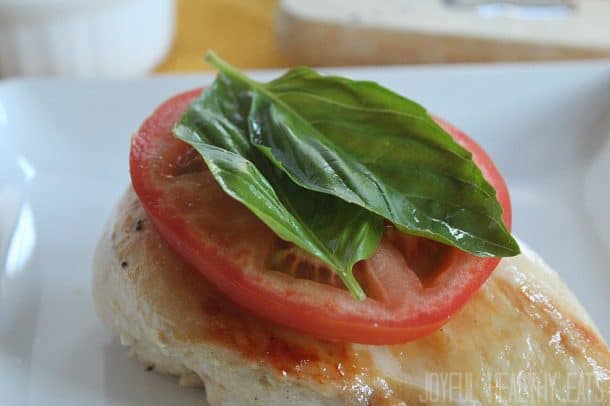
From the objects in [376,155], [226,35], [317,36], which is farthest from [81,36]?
[376,155]

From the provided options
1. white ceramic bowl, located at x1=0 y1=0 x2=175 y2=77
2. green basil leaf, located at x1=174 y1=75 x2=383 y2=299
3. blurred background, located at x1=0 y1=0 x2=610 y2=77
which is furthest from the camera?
blurred background, located at x1=0 y1=0 x2=610 y2=77

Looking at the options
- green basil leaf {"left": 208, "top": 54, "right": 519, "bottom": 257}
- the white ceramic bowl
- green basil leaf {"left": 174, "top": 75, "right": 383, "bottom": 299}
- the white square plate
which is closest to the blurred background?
the white ceramic bowl

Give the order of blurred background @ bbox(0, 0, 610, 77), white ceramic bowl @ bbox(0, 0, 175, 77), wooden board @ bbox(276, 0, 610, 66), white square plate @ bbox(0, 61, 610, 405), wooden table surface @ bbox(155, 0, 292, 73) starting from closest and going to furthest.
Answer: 1. white square plate @ bbox(0, 61, 610, 405)
2. white ceramic bowl @ bbox(0, 0, 175, 77)
3. blurred background @ bbox(0, 0, 610, 77)
4. wooden board @ bbox(276, 0, 610, 66)
5. wooden table surface @ bbox(155, 0, 292, 73)

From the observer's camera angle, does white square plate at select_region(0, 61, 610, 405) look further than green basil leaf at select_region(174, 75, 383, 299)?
Yes

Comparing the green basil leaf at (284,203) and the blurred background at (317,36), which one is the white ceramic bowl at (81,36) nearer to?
the blurred background at (317,36)

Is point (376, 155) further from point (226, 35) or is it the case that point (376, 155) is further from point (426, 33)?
point (226, 35)

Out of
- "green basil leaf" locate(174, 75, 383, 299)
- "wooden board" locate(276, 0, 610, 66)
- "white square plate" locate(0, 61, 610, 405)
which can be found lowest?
"white square plate" locate(0, 61, 610, 405)

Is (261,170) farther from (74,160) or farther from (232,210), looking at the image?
(74,160)

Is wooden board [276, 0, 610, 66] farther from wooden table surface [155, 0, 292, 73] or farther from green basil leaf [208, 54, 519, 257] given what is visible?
green basil leaf [208, 54, 519, 257]
